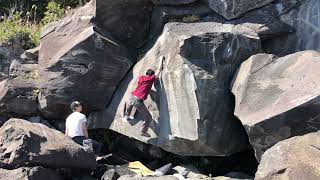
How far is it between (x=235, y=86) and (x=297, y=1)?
11.1 ft

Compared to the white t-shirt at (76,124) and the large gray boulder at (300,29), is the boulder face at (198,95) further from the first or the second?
the white t-shirt at (76,124)

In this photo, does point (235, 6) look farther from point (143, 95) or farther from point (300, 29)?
point (143, 95)

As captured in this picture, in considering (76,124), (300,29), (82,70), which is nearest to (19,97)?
(82,70)

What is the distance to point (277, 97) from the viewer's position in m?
12.8

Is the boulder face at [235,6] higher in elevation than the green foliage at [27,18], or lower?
higher

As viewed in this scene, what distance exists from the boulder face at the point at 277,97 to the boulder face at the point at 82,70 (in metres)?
3.57

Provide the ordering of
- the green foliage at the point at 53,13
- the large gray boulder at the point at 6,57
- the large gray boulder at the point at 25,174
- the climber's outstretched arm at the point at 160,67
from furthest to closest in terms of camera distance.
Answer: the green foliage at the point at 53,13 → the large gray boulder at the point at 6,57 → the climber's outstretched arm at the point at 160,67 → the large gray boulder at the point at 25,174

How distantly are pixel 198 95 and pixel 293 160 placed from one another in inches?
135

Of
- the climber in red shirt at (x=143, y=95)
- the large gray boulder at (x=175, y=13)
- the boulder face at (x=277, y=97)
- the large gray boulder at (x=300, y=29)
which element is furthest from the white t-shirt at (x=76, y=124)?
the large gray boulder at (x=300, y=29)

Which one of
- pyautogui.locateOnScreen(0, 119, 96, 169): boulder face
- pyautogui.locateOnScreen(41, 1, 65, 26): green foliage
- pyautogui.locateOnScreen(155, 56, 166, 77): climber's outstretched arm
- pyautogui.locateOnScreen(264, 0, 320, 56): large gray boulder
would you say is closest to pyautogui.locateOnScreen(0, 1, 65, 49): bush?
pyautogui.locateOnScreen(41, 1, 65, 26): green foliage

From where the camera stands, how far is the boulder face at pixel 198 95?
13852mm

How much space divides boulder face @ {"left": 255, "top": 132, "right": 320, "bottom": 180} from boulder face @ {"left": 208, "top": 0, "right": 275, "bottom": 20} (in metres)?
4.96

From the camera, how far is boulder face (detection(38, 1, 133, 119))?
15.4 meters

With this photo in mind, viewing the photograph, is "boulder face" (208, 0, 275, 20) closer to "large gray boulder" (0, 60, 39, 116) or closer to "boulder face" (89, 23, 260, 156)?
"boulder face" (89, 23, 260, 156)
